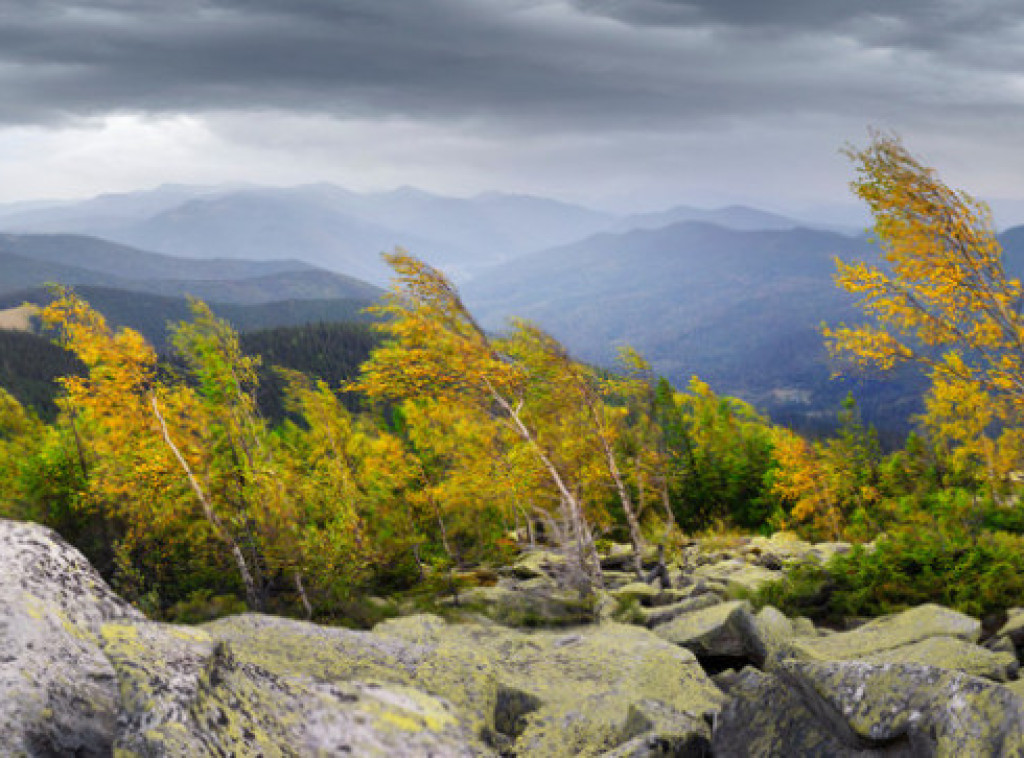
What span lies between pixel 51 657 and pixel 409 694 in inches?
131

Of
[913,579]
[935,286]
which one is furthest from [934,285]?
[913,579]

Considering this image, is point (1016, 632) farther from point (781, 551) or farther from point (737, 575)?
point (781, 551)

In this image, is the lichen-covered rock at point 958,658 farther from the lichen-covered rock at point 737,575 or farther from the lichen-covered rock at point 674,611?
the lichen-covered rock at point 737,575

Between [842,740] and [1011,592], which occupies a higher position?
[842,740]

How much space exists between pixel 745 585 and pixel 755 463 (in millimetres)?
24284

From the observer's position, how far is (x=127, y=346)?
2108 cm

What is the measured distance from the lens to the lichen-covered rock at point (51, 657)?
5.07 meters

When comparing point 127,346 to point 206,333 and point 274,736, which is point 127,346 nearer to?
point 206,333

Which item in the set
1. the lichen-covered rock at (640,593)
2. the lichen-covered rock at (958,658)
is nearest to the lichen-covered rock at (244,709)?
the lichen-covered rock at (958,658)

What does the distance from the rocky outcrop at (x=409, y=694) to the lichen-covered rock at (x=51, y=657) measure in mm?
13

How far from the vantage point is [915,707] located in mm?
5469

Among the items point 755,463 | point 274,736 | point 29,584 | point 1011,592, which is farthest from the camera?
point 755,463

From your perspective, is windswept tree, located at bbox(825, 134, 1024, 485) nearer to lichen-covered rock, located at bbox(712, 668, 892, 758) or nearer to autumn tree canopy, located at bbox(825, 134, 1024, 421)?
autumn tree canopy, located at bbox(825, 134, 1024, 421)

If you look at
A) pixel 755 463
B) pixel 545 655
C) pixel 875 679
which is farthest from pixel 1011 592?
pixel 755 463
